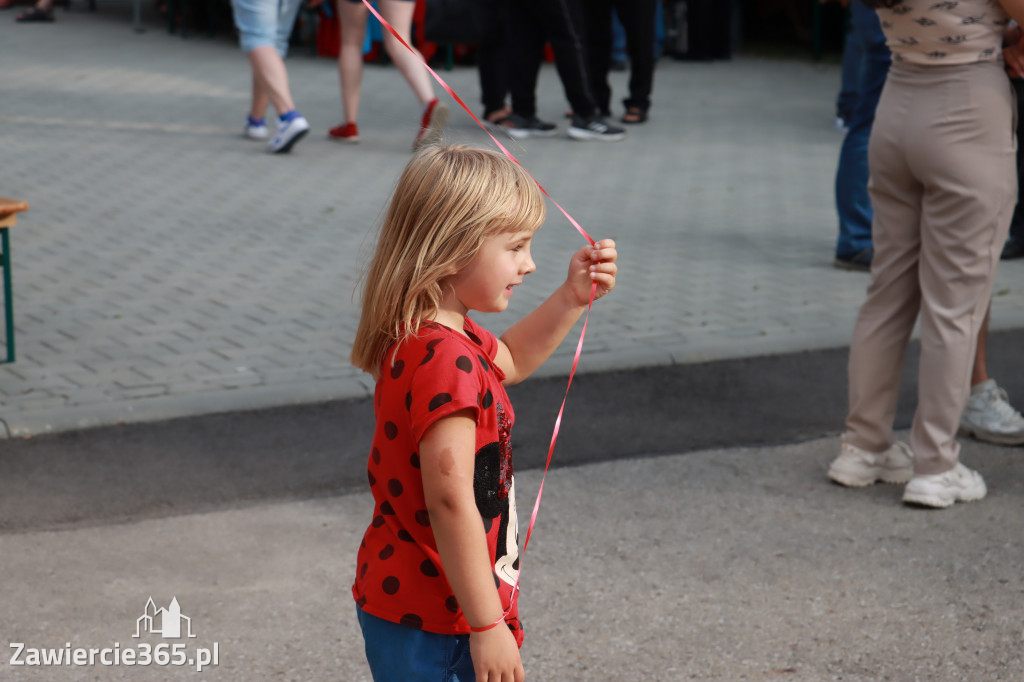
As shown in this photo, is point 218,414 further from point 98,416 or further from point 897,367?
point 897,367

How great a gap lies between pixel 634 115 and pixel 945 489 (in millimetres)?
8149

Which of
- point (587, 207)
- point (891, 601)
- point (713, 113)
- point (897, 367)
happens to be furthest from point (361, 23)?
point (891, 601)

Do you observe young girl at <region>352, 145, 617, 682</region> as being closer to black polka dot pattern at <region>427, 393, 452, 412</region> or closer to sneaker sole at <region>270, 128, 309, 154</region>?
black polka dot pattern at <region>427, 393, 452, 412</region>

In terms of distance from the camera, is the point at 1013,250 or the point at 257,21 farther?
the point at 257,21

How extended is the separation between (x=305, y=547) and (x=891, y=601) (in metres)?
1.58

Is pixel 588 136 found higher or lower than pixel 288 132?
lower

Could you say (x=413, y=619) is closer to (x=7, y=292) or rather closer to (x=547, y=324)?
(x=547, y=324)

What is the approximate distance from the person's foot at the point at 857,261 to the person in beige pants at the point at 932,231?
2755 millimetres

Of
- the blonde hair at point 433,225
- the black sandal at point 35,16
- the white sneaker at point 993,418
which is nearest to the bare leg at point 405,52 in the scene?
the white sneaker at point 993,418

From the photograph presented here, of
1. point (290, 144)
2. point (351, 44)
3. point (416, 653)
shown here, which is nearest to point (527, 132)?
point (351, 44)

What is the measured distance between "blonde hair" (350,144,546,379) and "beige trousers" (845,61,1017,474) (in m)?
2.06

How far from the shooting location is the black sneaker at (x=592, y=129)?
10727mm

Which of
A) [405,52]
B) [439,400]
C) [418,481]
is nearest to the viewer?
[439,400]

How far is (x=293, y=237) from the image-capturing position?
23.9ft
